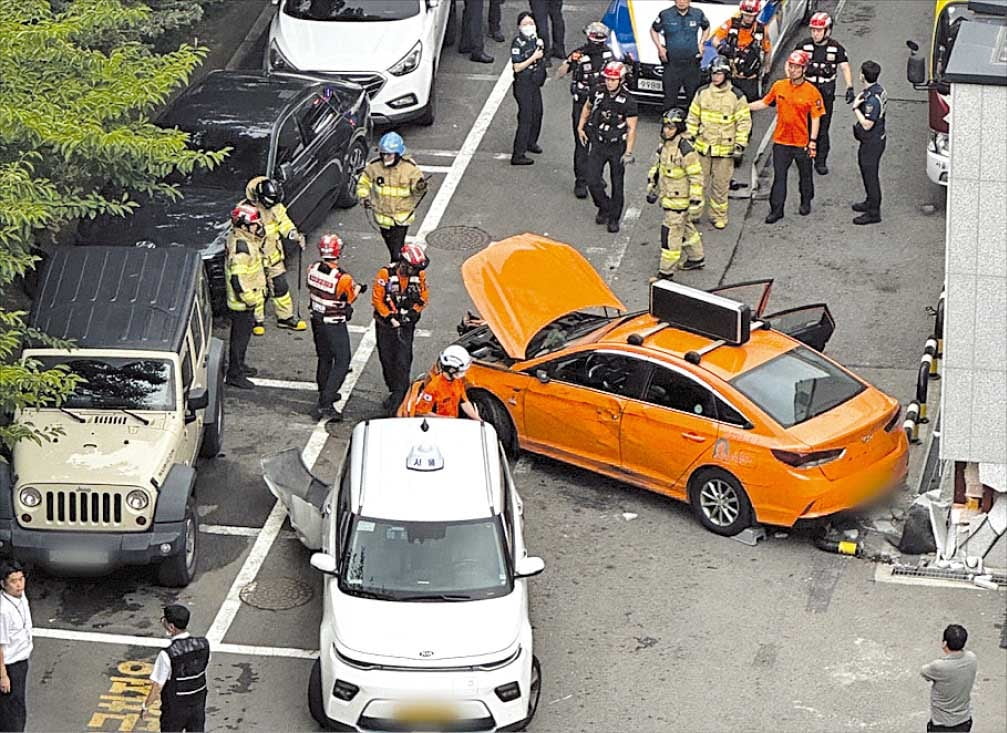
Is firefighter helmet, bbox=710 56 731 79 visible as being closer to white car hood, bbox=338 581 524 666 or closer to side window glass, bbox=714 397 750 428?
side window glass, bbox=714 397 750 428

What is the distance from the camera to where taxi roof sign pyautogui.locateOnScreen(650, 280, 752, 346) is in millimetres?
15055

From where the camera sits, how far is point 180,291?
15.5 meters

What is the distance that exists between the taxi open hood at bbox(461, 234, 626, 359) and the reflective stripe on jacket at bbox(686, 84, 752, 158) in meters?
3.58

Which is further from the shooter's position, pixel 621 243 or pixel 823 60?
pixel 823 60

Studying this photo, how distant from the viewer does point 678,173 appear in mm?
18453

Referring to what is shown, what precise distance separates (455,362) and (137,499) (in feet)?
8.90

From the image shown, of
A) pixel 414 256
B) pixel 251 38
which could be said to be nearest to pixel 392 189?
pixel 414 256

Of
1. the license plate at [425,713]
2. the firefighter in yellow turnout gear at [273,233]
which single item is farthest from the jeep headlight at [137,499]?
the firefighter in yellow turnout gear at [273,233]

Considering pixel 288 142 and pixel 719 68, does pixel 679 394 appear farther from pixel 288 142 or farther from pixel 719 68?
pixel 288 142

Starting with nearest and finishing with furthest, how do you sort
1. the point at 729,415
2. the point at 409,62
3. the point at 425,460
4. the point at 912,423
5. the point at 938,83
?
1. the point at 425,460
2. the point at 729,415
3. the point at 912,423
4. the point at 938,83
5. the point at 409,62

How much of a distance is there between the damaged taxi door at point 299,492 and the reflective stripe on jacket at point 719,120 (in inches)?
234

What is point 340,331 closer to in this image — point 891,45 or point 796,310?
point 796,310

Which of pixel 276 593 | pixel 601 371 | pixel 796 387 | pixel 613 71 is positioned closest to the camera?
pixel 276 593

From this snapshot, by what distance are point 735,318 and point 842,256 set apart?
15.7 ft
